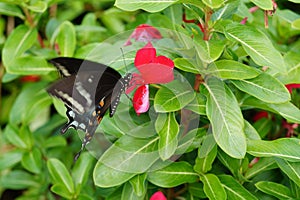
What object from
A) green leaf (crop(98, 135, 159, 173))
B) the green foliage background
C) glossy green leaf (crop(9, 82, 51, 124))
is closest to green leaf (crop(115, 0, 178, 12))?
the green foliage background

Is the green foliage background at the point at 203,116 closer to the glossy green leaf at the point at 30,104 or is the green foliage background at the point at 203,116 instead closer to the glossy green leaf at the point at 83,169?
the glossy green leaf at the point at 83,169

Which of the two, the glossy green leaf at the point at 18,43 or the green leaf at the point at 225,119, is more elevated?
the green leaf at the point at 225,119

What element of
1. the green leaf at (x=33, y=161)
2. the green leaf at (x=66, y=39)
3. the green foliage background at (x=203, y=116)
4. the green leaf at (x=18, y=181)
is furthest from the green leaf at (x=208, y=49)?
the green leaf at (x=18, y=181)

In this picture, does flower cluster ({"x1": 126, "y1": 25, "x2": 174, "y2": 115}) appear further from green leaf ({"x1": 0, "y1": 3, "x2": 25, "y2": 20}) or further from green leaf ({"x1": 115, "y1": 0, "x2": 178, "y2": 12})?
green leaf ({"x1": 0, "y1": 3, "x2": 25, "y2": 20})

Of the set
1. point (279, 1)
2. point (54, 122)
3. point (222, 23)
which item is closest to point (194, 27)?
point (222, 23)

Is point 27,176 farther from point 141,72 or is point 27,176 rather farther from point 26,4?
point 141,72
